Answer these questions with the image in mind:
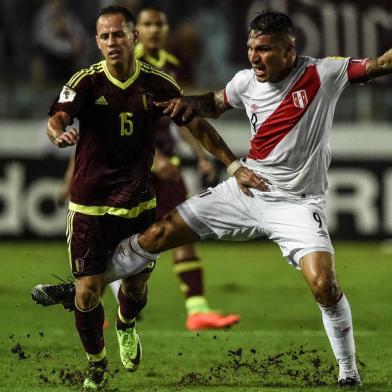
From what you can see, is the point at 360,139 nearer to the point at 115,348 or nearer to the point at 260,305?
the point at 260,305

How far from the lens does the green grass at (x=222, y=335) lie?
7.34 m

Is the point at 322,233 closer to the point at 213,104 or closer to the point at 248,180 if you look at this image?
the point at 248,180

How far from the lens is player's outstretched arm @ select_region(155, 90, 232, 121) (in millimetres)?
7184

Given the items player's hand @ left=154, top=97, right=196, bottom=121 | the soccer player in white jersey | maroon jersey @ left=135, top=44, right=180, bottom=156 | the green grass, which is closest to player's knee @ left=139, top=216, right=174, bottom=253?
the soccer player in white jersey

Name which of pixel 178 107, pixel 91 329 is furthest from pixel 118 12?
pixel 91 329

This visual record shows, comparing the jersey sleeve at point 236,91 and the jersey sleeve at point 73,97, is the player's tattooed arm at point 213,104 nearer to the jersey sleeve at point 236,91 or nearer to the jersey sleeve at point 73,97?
the jersey sleeve at point 236,91

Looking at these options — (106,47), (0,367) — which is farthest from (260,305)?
(106,47)

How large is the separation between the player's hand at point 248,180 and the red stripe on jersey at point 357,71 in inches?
32.7

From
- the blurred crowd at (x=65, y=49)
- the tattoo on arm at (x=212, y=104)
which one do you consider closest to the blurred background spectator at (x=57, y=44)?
the blurred crowd at (x=65, y=49)

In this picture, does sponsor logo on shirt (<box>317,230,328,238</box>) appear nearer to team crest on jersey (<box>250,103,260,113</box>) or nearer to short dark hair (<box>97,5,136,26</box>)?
team crest on jersey (<box>250,103,260,113</box>)

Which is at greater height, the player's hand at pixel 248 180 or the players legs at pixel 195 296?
the player's hand at pixel 248 180

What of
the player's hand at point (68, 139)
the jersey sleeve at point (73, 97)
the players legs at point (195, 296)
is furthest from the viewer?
the players legs at point (195, 296)

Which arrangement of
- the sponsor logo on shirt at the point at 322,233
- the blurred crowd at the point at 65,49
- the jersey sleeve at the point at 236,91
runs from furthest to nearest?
the blurred crowd at the point at 65,49 < the jersey sleeve at the point at 236,91 < the sponsor logo on shirt at the point at 322,233

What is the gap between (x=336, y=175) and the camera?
1514 centimetres
